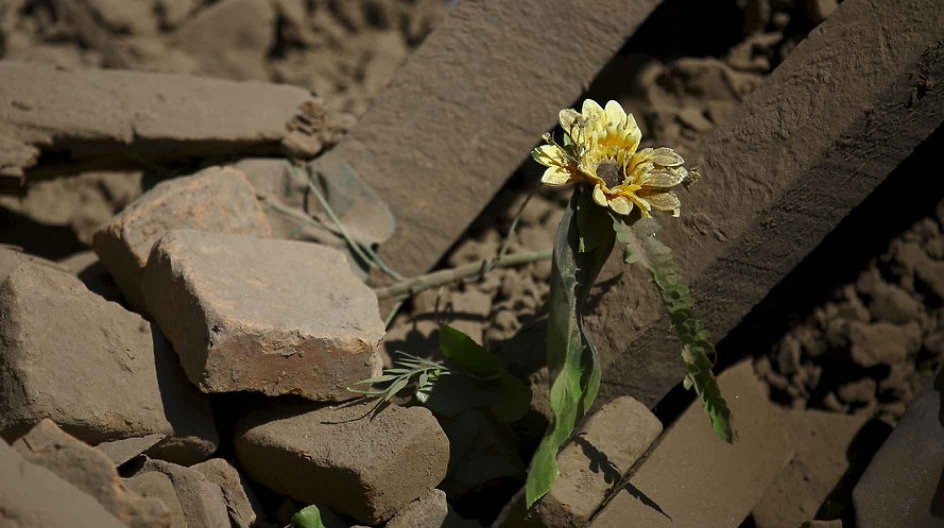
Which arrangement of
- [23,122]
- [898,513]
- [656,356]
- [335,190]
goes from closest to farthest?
[898,513], [656,356], [23,122], [335,190]

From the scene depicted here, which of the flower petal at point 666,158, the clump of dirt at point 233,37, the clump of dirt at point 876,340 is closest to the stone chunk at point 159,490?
the flower petal at point 666,158

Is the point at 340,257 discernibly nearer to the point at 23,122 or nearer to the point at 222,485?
the point at 222,485

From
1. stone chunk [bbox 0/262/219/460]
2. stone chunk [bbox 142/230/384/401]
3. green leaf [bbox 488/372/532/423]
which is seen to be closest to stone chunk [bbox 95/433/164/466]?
stone chunk [bbox 0/262/219/460]

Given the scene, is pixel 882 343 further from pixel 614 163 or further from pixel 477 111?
pixel 477 111

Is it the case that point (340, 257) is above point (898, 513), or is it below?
below

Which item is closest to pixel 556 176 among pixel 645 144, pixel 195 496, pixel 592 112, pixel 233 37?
pixel 592 112

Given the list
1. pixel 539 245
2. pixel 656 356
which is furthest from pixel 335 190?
pixel 656 356

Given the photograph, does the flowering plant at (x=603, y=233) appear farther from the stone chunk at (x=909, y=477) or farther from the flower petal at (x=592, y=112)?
the stone chunk at (x=909, y=477)
